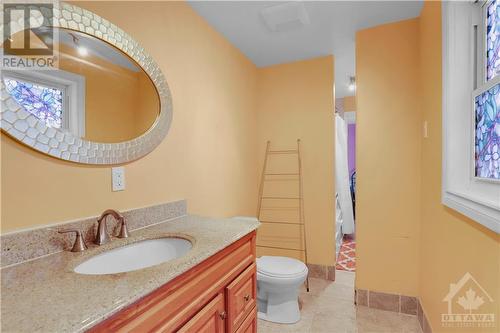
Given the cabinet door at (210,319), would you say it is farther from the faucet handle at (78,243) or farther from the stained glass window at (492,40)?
the stained glass window at (492,40)

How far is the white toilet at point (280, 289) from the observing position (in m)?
1.83

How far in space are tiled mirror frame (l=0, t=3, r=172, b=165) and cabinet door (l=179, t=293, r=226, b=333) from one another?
2.60ft

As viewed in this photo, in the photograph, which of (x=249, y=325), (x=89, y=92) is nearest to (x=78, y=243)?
(x=89, y=92)

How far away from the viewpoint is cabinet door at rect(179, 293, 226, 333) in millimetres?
894

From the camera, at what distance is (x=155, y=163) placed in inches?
57.5

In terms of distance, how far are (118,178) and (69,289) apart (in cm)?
65

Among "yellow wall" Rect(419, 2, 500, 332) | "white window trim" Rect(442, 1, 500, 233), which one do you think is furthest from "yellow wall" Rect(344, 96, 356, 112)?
"white window trim" Rect(442, 1, 500, 233)

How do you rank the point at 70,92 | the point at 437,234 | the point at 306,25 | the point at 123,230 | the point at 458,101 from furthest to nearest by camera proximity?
1. the point at 306,25
2. the point at 437,234
3. the point at 458,101
4. the point at 123,230
5. the point at 70,92

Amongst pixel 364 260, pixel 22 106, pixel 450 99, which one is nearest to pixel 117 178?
pixel 22 106

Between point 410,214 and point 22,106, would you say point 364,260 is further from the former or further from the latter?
point 22,106

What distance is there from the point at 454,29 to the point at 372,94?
2.71ft

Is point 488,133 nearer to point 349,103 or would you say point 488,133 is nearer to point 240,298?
point 240,298

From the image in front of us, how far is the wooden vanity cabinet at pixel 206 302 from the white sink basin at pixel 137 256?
19 cm

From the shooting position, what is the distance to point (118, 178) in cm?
124
